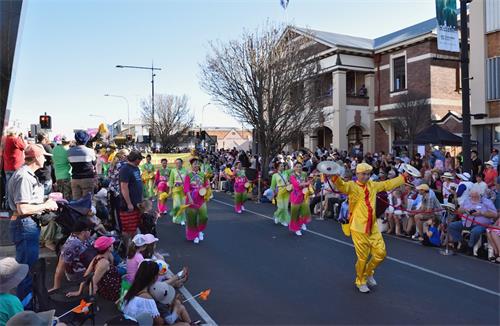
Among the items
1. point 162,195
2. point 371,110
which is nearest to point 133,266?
point 162,195

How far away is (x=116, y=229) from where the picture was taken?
26.2ft

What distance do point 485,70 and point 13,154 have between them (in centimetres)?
1797

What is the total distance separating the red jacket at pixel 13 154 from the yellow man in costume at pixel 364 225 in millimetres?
5914

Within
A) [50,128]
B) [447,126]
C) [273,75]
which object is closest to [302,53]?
[273,75]

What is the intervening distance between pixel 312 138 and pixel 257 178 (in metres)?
14.2

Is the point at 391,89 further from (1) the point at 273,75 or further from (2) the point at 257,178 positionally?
(2) the point at 257,178

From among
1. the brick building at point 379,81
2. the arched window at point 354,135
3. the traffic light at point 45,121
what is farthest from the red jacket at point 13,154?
the arched window at point 354,135

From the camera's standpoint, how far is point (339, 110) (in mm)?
30344

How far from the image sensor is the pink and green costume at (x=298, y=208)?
11617 millimetres

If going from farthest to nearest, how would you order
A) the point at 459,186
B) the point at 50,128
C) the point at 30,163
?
the point at 50,128 → the point at 459,186 → the point at 30,163

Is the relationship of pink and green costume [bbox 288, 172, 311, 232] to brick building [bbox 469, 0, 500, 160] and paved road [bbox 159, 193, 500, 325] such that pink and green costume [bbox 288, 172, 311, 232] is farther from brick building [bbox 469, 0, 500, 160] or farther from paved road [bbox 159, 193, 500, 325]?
brick building [bbox 469, 0, 500, 160]

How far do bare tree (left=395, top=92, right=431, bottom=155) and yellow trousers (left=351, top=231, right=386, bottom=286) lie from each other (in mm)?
17267

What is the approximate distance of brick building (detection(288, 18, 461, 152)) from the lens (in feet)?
88.1

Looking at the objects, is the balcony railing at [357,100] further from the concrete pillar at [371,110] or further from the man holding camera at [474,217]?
the man holding camera at [474,217]
